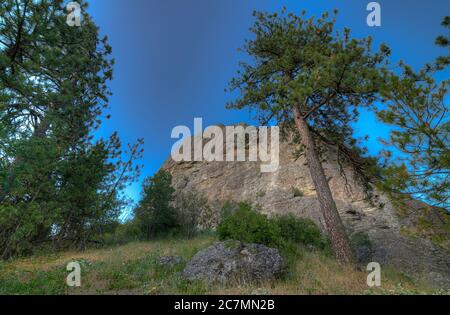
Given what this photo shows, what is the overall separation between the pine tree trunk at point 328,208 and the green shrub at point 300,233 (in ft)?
8.09

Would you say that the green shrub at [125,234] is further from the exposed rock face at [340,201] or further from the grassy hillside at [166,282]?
the grassy hillside at [166,282]

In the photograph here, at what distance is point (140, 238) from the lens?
657 inches

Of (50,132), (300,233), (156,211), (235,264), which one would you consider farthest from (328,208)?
(156,211)

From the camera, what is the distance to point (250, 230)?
25.7 feet

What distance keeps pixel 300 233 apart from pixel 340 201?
38.4 feet

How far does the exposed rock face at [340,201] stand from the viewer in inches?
414

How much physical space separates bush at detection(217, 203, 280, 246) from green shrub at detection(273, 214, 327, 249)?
7.37 feet

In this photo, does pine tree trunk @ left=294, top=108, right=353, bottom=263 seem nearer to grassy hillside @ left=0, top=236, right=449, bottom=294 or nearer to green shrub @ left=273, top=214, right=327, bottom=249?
grassy hillside @ left=0, top=236, right=449, bottom=294

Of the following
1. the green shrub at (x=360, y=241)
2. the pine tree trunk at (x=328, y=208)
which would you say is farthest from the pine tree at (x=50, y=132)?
the green shrub at (x=360, y=241)

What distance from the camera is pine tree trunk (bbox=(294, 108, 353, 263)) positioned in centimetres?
775

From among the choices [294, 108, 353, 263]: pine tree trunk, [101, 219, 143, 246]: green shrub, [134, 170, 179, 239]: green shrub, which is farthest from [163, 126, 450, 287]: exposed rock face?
[101, 219, 143, 246]: green shrub
